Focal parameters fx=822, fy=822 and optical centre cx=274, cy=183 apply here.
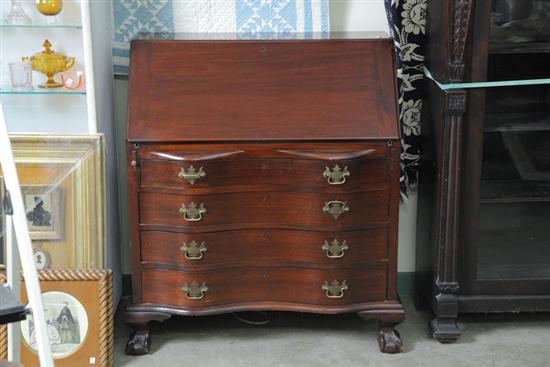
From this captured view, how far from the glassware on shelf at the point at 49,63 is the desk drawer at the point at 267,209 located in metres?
0.56

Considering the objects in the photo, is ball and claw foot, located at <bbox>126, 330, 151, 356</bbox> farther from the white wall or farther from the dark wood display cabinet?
the white wall

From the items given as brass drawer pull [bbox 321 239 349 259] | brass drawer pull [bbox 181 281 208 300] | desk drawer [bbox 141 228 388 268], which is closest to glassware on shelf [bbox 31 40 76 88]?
desk drawer [bbox 141 228 388 268]

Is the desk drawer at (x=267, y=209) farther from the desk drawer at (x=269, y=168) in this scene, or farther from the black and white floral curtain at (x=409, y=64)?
the black and white floral curtain at (x=409, y=64)

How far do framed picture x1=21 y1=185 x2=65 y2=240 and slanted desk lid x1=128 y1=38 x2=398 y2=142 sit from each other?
0.35 metres

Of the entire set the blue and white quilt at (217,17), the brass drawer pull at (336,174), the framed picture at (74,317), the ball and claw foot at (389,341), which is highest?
the blue and white quilt at (217,17)

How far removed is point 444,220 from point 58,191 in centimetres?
139

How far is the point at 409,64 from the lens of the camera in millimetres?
3186

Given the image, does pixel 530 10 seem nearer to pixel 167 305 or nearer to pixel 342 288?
pixel 342 288

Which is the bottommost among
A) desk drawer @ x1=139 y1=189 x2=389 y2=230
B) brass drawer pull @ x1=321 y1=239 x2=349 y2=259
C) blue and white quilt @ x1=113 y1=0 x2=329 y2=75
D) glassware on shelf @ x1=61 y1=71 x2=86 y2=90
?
brass drawer pull @ x1=321 y1=239 x2=349 y2=259

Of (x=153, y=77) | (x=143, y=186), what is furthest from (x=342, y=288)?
(x=153, y=77)

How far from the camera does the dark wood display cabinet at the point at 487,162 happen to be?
289 cm

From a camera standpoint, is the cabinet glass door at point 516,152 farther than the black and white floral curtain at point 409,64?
No

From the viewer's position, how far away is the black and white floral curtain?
3.14 m

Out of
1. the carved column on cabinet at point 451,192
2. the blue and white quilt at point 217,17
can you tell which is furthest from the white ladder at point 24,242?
the carved column on cabinet at point 451,192
